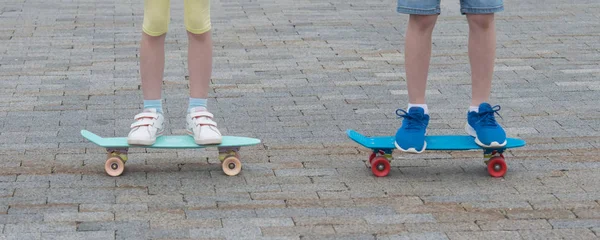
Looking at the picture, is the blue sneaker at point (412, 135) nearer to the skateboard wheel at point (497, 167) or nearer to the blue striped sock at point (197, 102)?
the skateboard wheel at point (497, 167)

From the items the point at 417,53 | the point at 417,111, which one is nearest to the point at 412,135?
the point at 417,111

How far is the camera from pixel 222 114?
6828 mm

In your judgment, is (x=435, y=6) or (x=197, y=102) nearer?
(x=435, y=6)

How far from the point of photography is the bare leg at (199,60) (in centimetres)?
549

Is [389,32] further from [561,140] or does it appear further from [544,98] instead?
[561,140]

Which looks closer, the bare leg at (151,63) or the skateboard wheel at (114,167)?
the skateboard wheel at (114,167)

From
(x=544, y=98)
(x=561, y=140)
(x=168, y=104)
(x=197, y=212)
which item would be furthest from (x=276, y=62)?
(x=197, y=212)

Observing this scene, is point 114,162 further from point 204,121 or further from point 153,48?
point 153,48

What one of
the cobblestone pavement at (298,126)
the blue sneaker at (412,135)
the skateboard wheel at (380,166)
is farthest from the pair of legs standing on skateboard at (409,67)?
the cobblestone pavement at (298,126)

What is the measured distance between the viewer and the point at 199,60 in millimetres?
5512

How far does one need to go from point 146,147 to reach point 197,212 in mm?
816

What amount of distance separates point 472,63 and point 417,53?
0.28 meters

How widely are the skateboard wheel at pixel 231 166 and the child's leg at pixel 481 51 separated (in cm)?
117

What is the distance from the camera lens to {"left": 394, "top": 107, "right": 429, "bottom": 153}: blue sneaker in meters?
5.28
